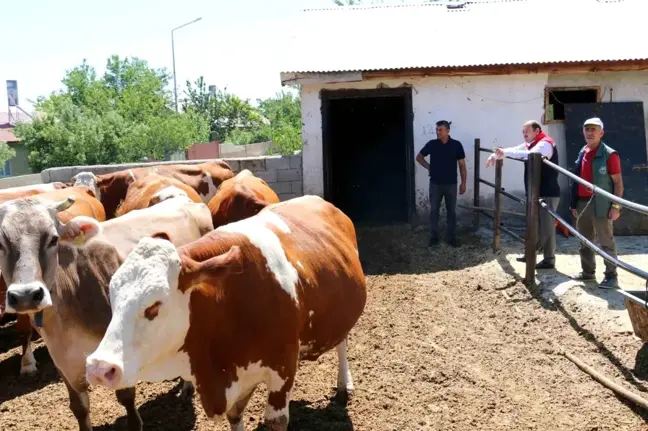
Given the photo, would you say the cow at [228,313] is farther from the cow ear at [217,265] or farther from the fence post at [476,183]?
the fence post at [476,183]

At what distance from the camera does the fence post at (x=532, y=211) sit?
21.3 feet

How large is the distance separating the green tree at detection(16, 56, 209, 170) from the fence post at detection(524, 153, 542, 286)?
2565 cm

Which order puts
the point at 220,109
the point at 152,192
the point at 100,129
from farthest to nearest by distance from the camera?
the point at 220,109
the point at 100,129
the point at 152,192

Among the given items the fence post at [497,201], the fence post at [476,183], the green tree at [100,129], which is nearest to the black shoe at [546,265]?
the fence post at [497,201]

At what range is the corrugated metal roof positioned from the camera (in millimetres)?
9883

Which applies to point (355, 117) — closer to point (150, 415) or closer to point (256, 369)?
point (150, 415)

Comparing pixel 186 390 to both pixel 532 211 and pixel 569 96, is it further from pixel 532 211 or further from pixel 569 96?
pixel 569 96

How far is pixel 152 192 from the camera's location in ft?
22.9

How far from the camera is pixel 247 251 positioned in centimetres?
321

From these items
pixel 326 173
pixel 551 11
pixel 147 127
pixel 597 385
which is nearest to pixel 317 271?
pixel 597 385

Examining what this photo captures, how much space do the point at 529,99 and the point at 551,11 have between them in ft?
11.2

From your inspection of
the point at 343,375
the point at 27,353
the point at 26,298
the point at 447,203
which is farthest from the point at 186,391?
the point at 447,203

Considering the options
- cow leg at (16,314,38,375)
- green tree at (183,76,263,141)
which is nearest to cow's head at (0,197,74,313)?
cow leg at (16,314,38,375)

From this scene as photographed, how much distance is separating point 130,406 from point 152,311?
159 centimetres
